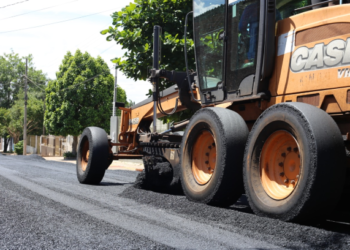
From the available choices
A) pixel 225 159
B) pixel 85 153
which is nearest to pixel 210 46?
pixel 225 159

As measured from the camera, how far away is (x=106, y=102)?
3145 centimetres

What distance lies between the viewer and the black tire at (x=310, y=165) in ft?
14.4

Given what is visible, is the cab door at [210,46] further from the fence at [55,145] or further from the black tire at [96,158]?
the fence at [55,145]

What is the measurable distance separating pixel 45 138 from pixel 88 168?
33.4 metres

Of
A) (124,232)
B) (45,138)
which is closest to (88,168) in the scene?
(124,232)

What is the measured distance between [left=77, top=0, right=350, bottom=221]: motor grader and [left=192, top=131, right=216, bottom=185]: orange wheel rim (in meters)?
0.01

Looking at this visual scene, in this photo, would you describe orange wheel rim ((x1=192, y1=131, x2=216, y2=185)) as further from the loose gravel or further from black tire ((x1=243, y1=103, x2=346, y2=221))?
black tire ((x1=243, y1=103, x2=346, y2=221))

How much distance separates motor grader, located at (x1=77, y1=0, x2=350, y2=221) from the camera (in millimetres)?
4547

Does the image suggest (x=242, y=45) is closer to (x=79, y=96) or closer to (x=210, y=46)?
(x=210, y=46)

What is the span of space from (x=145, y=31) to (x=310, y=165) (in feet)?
28.6

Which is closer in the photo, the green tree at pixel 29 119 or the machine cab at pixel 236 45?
the machine cab at pixel 236 45

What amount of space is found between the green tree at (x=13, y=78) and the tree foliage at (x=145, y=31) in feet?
176

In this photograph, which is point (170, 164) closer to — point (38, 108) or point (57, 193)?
point (57, 193)

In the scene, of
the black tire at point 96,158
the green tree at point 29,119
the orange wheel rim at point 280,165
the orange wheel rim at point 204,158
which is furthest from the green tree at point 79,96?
the orange wheel rim at point 280,165
